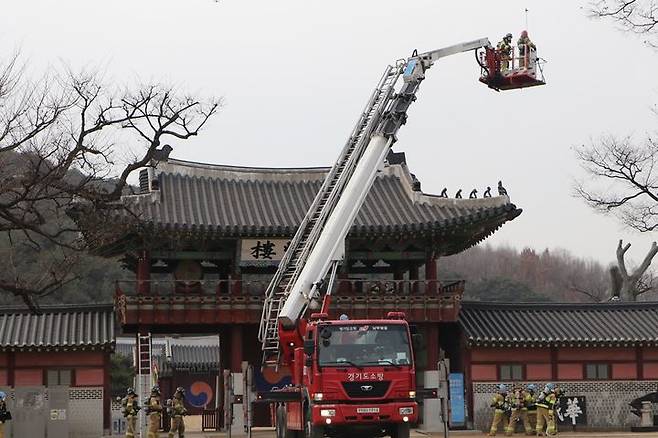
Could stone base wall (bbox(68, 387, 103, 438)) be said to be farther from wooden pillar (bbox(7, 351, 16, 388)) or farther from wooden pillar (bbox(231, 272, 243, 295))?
wooden pillar (bbox(231, 272, 243, 295))

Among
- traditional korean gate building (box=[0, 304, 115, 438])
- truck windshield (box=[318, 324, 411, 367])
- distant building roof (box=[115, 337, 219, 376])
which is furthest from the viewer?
distant building roof (box=[115, 337, 219, 376])

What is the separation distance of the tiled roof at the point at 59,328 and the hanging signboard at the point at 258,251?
16.9ft

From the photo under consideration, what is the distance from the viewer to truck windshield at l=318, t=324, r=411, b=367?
21.7 metres

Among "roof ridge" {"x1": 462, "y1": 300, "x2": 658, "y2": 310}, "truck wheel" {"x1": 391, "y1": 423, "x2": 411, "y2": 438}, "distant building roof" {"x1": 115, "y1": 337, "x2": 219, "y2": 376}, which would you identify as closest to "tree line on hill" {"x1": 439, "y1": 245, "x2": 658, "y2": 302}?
"distant building roof" {"x1": 115, "y1": 337, "x2": 219, "y2": 376}

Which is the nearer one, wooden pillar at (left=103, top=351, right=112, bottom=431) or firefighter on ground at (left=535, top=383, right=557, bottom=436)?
firefighter on ground at (left=535, top=383, right=557, bottom=436)

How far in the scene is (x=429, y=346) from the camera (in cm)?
3625

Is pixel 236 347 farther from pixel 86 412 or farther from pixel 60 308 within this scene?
pixel 60 308

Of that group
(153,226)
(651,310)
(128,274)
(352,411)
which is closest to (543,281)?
(128,274)

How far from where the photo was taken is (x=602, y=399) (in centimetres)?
3641

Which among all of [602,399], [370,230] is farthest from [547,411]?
[370,230]

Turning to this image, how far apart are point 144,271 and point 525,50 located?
48.2ft

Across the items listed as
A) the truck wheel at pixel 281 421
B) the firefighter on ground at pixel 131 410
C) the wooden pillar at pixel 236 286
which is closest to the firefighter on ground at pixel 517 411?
the wooden pillar at pixel 236 286

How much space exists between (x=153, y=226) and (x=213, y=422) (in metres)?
9.56

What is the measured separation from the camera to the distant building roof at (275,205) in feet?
116
